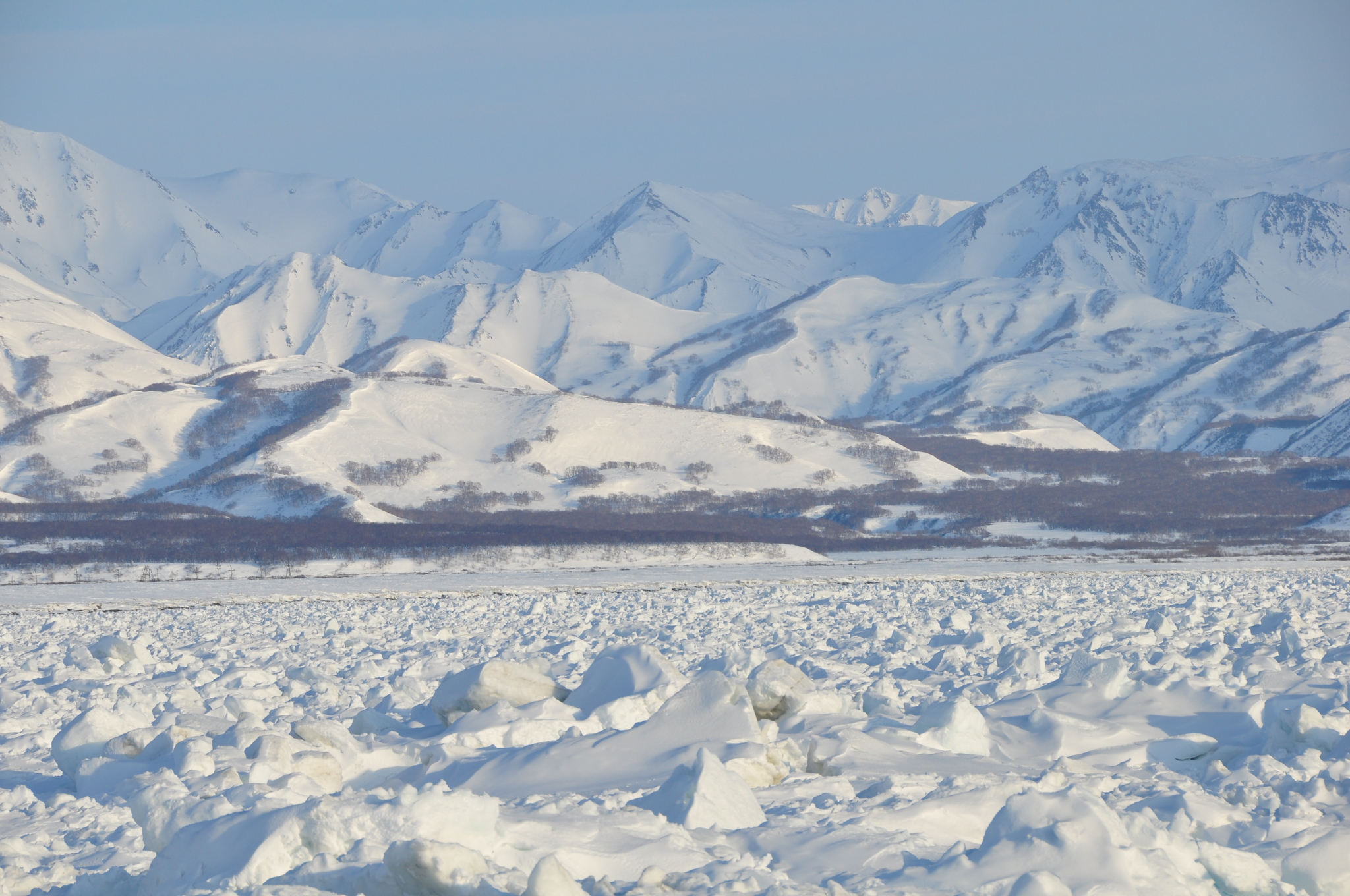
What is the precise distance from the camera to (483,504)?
120 meters

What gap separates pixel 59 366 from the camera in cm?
16762

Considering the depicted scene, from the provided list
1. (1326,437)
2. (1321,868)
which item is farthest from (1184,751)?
Result: (1326,437)

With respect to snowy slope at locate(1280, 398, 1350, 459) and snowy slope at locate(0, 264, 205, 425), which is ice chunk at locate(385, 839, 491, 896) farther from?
snowy slope at locate(1280, 398, 1350, 459)

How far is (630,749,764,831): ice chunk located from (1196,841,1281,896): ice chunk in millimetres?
3294

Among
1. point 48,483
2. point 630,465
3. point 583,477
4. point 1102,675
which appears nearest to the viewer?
point 1102,675

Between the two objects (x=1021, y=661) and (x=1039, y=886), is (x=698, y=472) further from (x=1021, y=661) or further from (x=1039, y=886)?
(x=1039, y=886)

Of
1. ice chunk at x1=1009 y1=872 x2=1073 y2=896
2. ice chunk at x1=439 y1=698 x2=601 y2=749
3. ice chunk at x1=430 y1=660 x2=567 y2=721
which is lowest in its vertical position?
ice chunk at x1=1009 y1=872 x2=1073 y2=896

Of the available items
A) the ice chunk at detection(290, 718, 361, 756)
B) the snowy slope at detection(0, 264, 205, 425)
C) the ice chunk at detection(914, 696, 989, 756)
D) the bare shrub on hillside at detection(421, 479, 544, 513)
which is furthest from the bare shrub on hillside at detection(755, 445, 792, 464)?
the ice chunk at detection(290, 718, 361, 756)

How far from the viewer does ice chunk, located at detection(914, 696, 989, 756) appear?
44.8 feet

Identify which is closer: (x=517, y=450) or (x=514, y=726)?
(x=514, y=726)

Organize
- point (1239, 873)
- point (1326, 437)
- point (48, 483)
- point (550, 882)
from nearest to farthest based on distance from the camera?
point (550, 882), point (1239, 873), point (48, 483), point (1326, 437)

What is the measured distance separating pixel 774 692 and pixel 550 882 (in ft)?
23.4

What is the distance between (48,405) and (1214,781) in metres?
166

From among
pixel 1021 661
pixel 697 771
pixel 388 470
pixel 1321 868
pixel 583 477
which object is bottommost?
pixel 1321 868
